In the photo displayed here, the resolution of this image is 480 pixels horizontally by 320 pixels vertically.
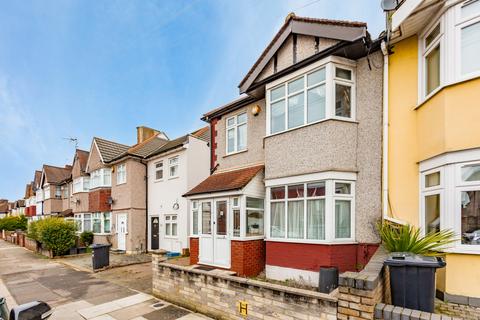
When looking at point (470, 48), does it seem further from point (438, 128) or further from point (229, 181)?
point (229, 181)

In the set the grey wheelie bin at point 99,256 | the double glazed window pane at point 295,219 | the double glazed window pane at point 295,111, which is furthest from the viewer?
the grey wheelie bin at point 99,256

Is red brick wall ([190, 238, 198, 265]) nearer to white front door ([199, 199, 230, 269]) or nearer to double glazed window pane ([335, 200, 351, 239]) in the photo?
white front door ([199, 199, 230, 269])

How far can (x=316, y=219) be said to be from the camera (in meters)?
7.65

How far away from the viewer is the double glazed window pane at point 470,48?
531cm

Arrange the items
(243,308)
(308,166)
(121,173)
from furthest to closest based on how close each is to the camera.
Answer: (121,173) → (308,166) → (243,308)

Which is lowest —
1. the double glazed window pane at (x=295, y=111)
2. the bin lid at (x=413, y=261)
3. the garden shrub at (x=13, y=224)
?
the garden shrub at (x=13, y=224)

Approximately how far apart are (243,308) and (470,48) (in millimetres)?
6814

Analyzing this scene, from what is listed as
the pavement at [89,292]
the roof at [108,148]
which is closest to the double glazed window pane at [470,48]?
the pavement at [89,292]

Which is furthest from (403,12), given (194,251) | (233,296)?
(194,251)

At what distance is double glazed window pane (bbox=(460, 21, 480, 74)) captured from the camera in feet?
17.4

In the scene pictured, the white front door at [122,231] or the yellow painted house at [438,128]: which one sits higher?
the yellow painted house at [438,128]

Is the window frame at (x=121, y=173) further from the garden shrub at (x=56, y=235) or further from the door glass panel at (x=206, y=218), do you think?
the door glass panel at (x=206, y=218)

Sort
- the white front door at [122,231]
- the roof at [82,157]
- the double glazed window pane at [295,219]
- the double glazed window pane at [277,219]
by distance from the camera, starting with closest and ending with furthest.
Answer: the double glazed window pane at [295,219], the double glazed window pane at [277,219], the white front door at [122,231], the roof at [82,157]

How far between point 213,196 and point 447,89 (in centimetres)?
733
